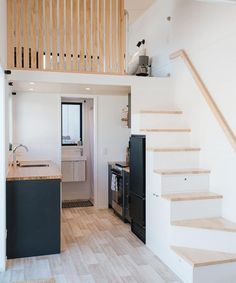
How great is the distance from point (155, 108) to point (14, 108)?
260cm

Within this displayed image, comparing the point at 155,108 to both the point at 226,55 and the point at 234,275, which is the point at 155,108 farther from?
the point at 234,275

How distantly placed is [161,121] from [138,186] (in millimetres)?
1016

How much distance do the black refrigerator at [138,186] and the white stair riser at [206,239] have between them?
906 mm

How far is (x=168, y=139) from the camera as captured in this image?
14.0 ft

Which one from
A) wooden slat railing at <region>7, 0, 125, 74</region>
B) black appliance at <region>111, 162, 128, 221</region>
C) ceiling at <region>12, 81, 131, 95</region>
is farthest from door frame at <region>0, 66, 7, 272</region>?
black appliance at <region>111, 162, 128, 221</region>

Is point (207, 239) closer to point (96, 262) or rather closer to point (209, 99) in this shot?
point (96, 262)

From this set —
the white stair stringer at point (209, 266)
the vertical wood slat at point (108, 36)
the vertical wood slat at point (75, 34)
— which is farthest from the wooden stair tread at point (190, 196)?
the vertical wood slat at point (75, 34)

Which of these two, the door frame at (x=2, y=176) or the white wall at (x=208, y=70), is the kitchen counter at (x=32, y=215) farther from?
the white wall at (x=208, y=70)

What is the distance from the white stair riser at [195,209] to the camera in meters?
3.37

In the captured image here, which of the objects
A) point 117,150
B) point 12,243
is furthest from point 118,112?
point 12,243

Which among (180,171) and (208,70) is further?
(208,70)

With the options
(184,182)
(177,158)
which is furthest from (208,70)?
(184,182)

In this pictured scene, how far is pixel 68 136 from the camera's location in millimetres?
6648

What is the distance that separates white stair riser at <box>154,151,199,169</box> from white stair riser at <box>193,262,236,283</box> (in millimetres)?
1356
